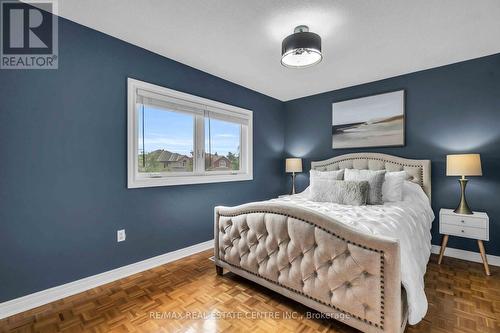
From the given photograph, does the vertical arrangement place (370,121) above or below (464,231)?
above

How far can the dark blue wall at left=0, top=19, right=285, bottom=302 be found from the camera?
1.77 metres

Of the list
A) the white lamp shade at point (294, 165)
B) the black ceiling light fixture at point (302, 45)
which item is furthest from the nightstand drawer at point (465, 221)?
the black ceiling light fixture at point (302, 45)

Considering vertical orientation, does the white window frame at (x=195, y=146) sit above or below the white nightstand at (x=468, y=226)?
above

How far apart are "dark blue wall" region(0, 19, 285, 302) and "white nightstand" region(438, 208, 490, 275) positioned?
3.09 metres

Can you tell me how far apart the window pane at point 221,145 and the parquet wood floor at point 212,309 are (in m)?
1.59

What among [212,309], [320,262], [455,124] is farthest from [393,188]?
[212,309]

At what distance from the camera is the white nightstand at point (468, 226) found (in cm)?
236

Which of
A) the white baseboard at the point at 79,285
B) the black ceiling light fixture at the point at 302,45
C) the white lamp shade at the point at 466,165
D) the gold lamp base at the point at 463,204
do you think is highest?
the black ceiling light fixture at the point at 302,45

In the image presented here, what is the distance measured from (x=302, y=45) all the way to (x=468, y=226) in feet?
8.57

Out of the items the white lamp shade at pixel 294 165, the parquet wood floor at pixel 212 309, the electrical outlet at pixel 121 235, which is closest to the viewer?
the parquet wood floor at pixel 212 309

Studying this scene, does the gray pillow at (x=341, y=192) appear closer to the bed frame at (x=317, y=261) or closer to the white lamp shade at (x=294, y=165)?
the bed frame at (x=317, y=261)

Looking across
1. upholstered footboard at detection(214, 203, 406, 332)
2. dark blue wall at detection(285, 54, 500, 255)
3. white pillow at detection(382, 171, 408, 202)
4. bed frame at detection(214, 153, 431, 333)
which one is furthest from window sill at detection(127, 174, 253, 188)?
dark blue wall at detection(285, 54, 500, 255)

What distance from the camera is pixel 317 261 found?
5.13 feet

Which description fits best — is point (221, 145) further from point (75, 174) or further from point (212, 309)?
point (212, 309)
